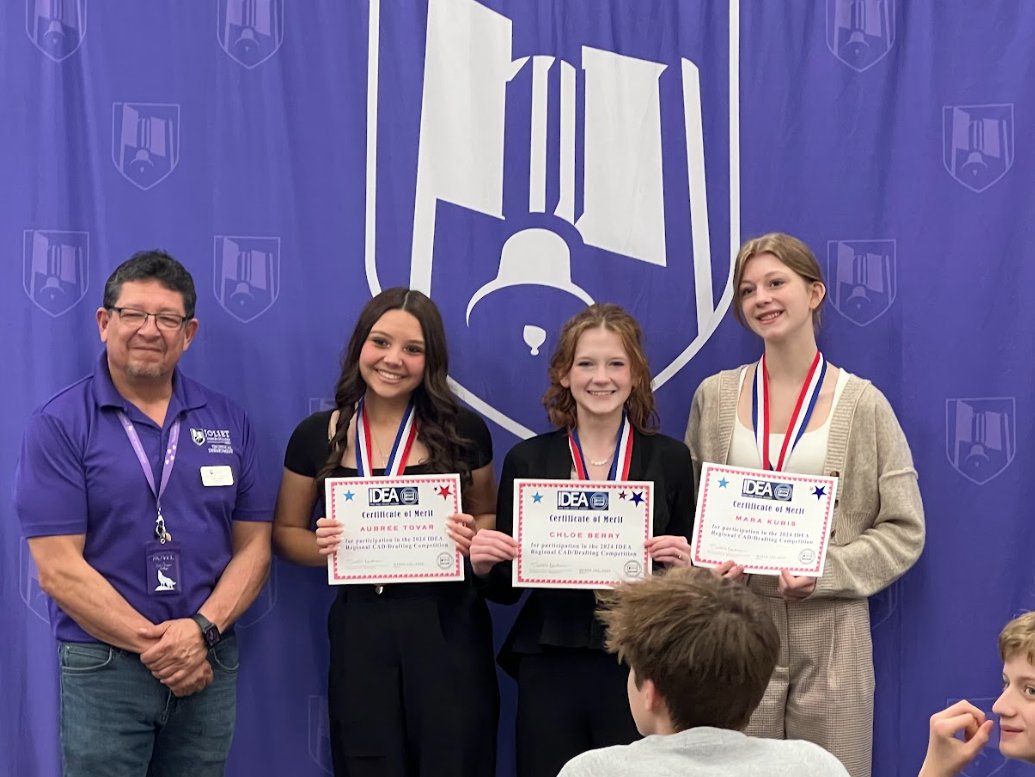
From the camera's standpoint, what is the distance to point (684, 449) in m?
3.32

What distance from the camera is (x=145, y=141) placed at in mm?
3752

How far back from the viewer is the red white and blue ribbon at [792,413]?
3.35 meters

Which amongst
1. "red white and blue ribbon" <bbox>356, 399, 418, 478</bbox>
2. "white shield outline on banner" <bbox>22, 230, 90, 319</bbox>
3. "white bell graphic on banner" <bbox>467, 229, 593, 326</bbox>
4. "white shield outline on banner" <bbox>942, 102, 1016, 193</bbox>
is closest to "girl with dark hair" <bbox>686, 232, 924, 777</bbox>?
"white bell graphic on banner" <bbox>467, 229, 593, 326</bbox>

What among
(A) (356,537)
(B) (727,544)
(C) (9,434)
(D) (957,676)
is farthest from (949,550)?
(C) (9,434)

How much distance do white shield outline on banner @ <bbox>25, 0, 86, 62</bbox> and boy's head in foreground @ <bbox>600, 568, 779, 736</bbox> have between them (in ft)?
9.37

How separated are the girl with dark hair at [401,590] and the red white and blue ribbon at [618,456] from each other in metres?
0.32

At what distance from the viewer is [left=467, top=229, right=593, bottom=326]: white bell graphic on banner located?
12.3ft

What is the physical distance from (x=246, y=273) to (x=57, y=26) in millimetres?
1027

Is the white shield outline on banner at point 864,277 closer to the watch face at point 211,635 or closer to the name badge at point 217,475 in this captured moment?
the name badge at point 217,475

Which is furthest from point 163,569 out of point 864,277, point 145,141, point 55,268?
point 864,277

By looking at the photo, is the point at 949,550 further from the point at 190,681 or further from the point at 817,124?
the point at 190,681

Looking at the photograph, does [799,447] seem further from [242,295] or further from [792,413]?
[242,295]

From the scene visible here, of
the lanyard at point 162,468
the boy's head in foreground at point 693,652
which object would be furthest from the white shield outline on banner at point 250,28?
the boy's head in foreground at point 693,652

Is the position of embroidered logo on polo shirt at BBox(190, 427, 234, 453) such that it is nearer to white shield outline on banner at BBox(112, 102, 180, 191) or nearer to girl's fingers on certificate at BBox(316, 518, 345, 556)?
girl's fingers on certificate at BBox(316, 518, 345, 556)
